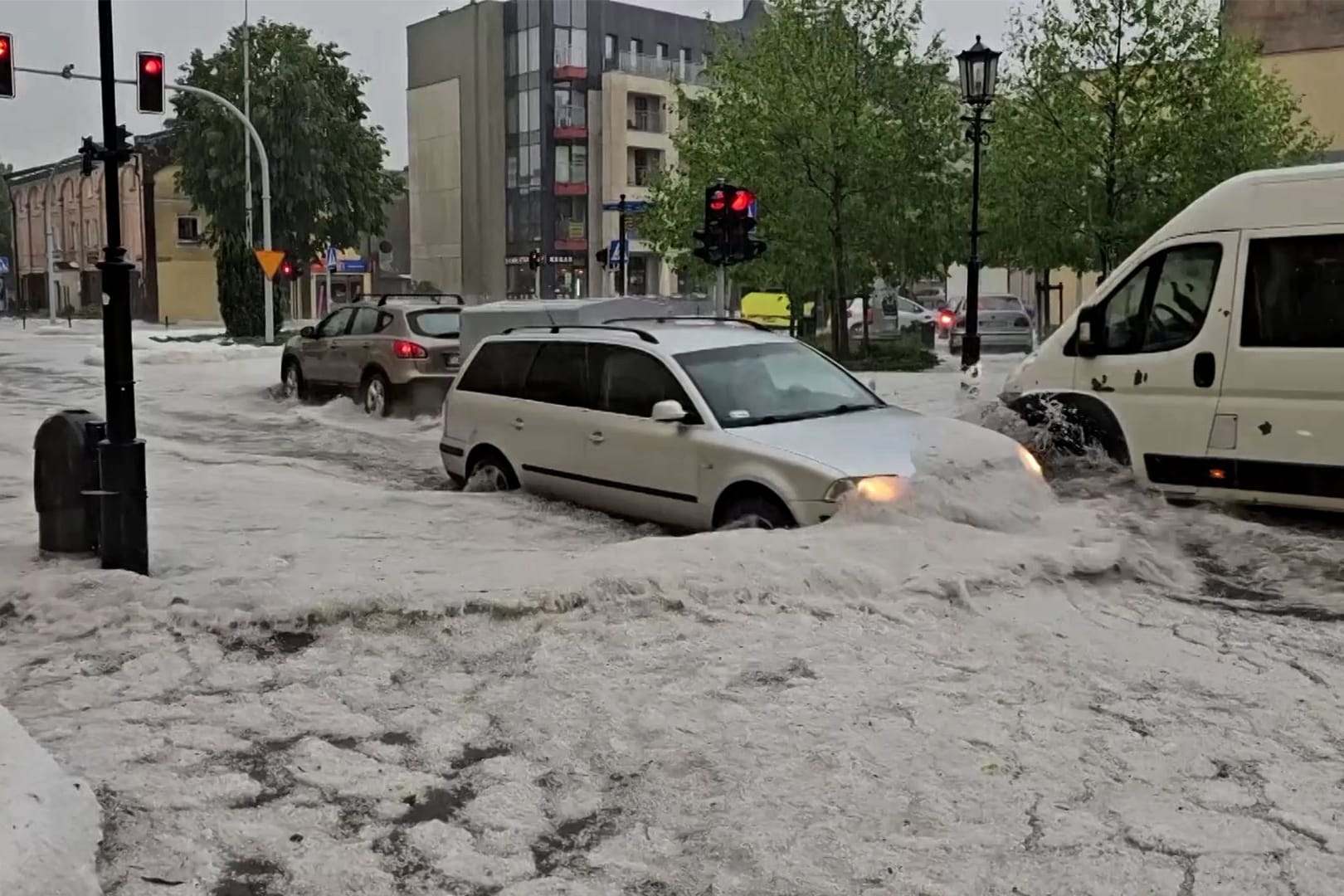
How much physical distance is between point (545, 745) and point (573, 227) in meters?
67.4

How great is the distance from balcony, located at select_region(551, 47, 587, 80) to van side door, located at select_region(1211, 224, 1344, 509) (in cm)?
6403

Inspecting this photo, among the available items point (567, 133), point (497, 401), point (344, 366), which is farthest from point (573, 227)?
point (497, 401)

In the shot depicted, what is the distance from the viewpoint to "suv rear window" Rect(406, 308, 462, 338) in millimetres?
17141

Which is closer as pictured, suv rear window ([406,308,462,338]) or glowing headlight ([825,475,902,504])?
glowing headlight ([825,475,902,504])

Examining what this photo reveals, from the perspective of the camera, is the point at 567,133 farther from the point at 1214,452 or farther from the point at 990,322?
the point at 1214,452

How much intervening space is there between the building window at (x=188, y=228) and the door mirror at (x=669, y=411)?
65860 millimetres

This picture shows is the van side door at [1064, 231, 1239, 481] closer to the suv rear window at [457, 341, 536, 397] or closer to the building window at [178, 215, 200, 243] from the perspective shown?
the suv rear window at [457, 341, 536, 397]

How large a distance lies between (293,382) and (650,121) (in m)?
53.6

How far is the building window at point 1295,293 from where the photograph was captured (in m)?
8.66

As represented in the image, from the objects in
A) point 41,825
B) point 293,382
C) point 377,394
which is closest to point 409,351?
point 377,394

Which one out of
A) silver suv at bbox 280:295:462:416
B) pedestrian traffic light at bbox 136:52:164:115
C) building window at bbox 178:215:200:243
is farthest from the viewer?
building window at bbox 178:215:200:243

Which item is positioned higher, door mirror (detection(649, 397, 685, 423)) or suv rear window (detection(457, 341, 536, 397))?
suv rear window (detection(457, 341, 536, 397))

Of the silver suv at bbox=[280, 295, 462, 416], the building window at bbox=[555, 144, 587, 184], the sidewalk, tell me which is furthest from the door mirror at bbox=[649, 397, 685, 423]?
the building window at bbox=[555, 144, 587, 184]

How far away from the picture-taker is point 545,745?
4.99m
